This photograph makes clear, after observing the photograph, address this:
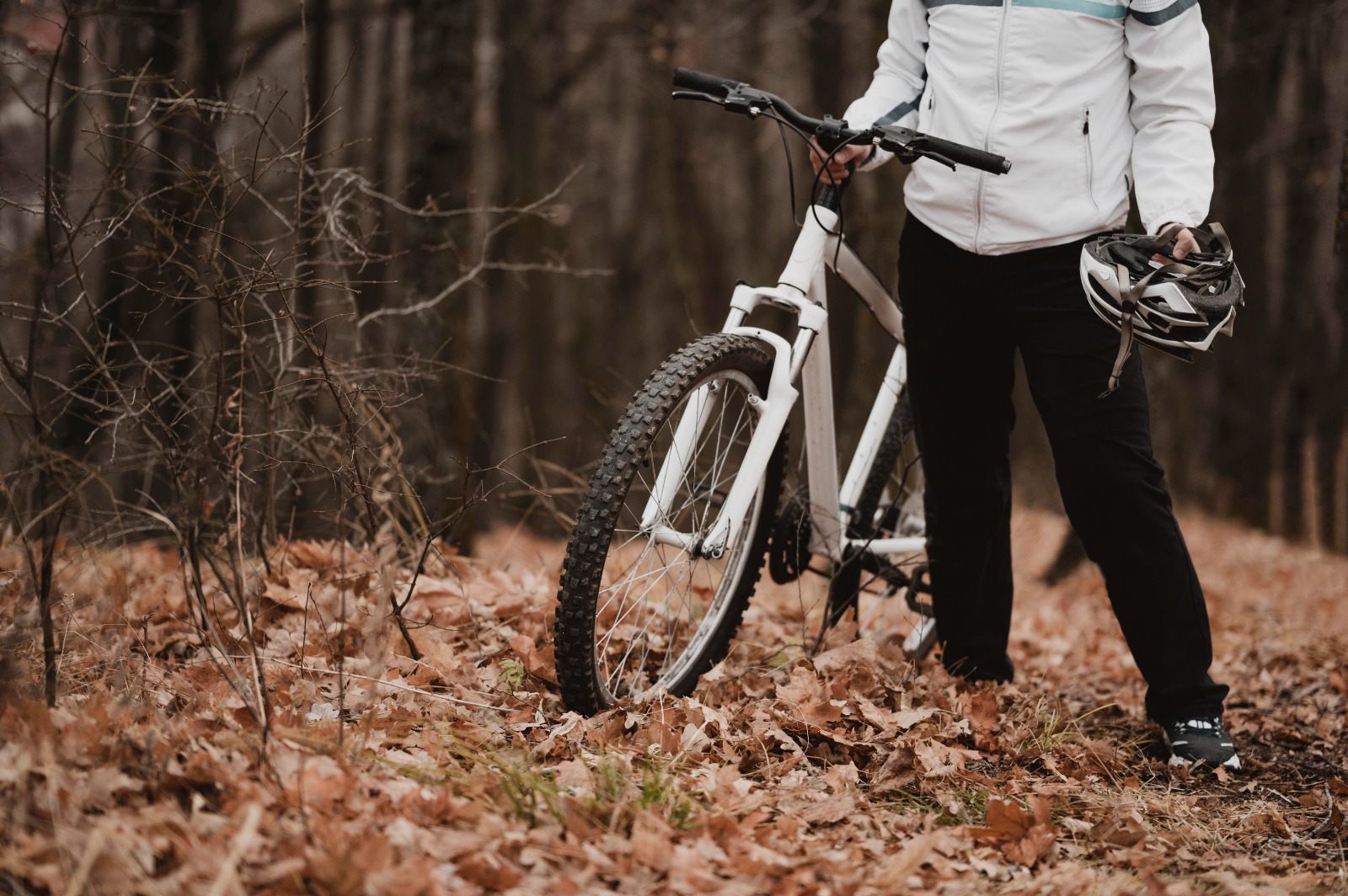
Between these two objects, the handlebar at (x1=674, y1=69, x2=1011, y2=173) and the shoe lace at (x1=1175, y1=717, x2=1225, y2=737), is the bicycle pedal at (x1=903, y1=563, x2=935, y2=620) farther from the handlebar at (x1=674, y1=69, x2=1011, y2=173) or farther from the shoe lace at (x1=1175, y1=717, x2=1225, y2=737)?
the handlebar at (x1=674, y1=69, x2=1011, y2=173)

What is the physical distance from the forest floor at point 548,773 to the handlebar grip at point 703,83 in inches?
62.3

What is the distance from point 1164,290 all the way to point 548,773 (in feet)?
6.14

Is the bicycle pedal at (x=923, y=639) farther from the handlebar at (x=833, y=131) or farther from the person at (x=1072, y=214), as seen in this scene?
the handlebar at (x=833, y=131)

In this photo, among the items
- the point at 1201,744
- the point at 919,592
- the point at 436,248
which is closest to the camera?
the point at 1201,744

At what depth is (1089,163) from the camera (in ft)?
9.64

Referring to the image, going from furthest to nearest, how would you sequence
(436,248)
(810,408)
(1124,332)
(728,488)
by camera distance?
(436,248)
(810,408)
(728,488)
(1124,332)

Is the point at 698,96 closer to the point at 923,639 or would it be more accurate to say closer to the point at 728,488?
the point at 728,488

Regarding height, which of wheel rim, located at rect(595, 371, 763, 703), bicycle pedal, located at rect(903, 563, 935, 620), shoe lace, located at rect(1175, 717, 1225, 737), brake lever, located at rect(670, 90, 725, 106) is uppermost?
brake lever, located at rect(670, 90, 725, 106)

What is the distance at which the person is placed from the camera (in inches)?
114

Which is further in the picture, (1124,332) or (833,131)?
(833,131)

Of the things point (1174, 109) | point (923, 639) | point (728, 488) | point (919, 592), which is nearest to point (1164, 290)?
point (1174, 109)

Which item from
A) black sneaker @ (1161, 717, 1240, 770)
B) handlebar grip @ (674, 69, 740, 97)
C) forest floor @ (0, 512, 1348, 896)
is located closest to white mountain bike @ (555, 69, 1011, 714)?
handlebar grip @ (674, 69, 740, 97)

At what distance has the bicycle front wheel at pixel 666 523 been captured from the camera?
8.23ft

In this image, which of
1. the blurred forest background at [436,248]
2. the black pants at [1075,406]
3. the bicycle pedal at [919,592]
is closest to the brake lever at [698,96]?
the black pants at [1075,406]
